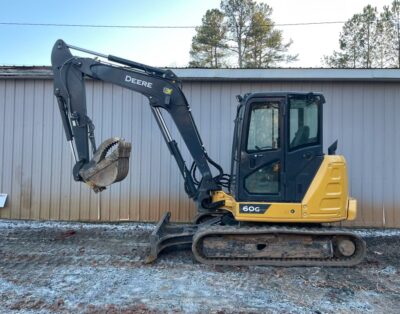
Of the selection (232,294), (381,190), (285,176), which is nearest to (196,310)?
(232,294)

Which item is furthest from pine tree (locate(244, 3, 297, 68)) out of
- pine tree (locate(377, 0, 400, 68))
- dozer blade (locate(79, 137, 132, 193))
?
dozer blade (locate(79, 137, 132, 193))

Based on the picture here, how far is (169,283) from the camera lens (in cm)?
458

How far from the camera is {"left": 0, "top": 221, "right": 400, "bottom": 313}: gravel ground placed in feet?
12.9

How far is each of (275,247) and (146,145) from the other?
4.08 m

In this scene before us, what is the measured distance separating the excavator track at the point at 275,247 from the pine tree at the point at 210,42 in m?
16.3

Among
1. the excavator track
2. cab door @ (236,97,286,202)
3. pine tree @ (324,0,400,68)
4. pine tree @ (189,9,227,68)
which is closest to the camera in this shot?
the excavator track

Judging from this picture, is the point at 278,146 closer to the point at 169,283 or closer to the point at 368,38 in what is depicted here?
the point at 169,283

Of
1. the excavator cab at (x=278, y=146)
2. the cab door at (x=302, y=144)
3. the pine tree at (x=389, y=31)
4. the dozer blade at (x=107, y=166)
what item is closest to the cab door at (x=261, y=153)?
the excavator cab at (x=278, y=146)

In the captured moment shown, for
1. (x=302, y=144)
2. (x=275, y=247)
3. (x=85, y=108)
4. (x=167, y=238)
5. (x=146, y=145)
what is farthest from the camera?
(x=146, y=145)

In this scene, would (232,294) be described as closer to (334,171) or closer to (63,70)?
(334,171)

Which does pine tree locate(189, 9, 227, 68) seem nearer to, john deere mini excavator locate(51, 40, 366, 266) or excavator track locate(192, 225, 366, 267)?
john deere mini excavator locate(51, 40, 366, 266)

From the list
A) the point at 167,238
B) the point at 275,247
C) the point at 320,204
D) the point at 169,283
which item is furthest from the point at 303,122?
the point at 169,283

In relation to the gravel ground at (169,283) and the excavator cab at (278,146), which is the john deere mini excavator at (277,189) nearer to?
the excavator cab at (278,146)

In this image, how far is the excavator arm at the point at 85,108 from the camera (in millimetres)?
5484
